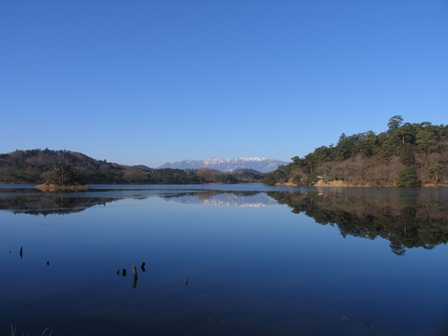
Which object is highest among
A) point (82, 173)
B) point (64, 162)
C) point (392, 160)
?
point (64, 162)

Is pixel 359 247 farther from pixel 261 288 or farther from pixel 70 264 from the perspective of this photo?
pixel 70 264

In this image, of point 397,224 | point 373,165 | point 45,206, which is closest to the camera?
point 397,224

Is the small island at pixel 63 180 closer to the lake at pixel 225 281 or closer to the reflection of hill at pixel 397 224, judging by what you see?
the lake at pixel 225 281

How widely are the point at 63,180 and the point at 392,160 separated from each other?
1797 inches

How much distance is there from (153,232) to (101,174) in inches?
2680

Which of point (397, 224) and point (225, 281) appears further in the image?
point (397, 224)

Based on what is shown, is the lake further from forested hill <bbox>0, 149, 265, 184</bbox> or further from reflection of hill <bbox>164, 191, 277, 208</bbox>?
forested hill <bbox>0, 149, 265, 184</bbox>

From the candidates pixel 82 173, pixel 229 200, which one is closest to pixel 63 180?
pixel 82 173

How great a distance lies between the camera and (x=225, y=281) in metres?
6.39

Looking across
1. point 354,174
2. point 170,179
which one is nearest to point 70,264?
point 354,174

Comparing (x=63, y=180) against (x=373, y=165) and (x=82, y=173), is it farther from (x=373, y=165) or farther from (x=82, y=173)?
(x=373, y=165)

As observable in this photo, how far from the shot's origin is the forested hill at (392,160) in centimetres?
4441

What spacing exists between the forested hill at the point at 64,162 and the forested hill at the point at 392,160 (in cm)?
3973

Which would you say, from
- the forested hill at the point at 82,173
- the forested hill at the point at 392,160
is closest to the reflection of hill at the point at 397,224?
the forested hill at the point at 392,160
